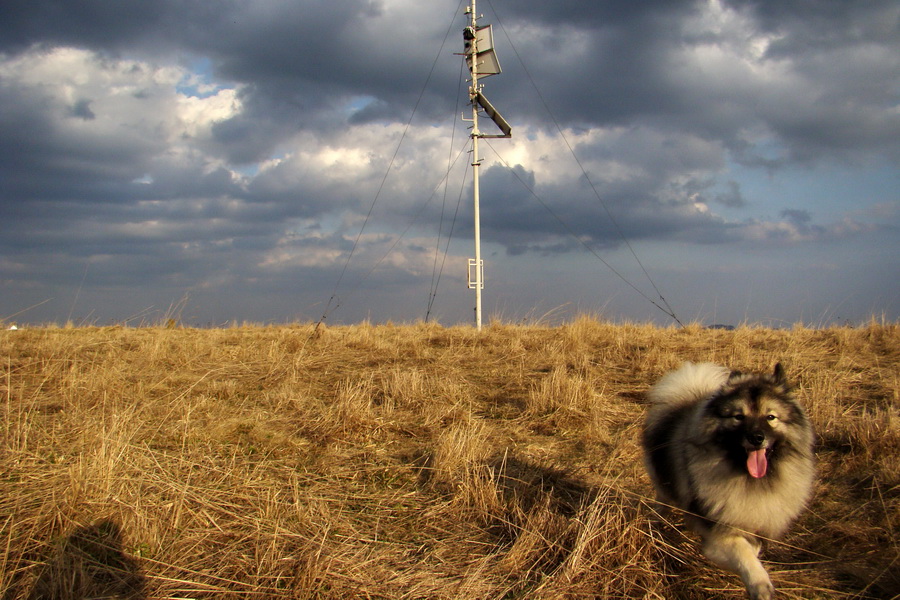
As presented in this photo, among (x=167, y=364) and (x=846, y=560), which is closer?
(x=846, y=560)

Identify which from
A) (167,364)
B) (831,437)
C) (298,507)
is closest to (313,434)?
(298,507)

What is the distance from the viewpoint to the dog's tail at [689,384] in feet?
12.9

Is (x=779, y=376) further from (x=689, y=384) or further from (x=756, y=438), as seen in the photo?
(x=689, y=384)

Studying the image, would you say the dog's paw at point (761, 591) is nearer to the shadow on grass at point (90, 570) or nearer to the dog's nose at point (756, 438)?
the dog's nose at point (756, 438)

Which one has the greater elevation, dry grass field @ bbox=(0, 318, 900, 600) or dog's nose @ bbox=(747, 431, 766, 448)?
dog's nose @ bbox=(747, 431, 766, 448)

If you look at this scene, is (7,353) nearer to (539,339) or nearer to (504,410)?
(504,410)

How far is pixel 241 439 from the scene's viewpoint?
17.1 feet

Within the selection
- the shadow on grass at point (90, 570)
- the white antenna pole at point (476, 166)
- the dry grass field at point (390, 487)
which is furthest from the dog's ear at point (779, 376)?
the white antenna pole at point (476, 166)

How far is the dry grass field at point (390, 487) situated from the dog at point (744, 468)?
0.27m

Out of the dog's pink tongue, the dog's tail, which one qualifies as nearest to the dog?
the dog's pink tongue

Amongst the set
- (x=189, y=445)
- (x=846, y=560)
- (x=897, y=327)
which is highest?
(x=897, y=327)

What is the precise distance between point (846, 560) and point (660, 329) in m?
8.85

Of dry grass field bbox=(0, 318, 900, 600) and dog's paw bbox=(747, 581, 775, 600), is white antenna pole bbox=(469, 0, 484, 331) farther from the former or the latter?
dog's paw bbox=(747, 581, 775, 600)

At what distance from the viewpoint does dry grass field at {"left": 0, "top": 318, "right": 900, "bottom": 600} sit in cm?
315
